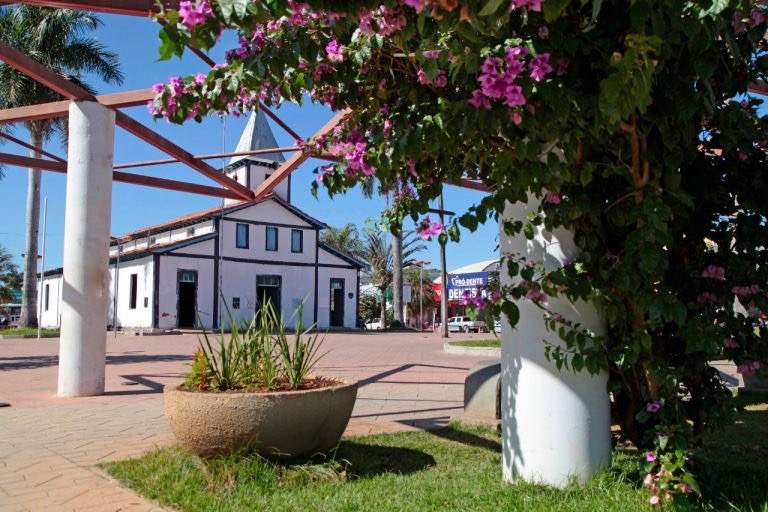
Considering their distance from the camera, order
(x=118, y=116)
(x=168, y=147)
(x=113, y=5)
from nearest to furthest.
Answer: (x=113, y=5) → (x=118, y=116) → (x=168, y=147)

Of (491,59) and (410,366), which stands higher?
(491,59)

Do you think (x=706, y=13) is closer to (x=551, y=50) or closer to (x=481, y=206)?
(x=551, y=50)

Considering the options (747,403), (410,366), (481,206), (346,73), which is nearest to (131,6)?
(346,73)

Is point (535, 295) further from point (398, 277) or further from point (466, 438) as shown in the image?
point (398, 277)

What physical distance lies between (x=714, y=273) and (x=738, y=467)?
5.77ft

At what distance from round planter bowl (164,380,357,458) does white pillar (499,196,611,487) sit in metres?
1.27

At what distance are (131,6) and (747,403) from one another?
795 centimetres

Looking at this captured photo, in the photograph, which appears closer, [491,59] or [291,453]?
[491,59]

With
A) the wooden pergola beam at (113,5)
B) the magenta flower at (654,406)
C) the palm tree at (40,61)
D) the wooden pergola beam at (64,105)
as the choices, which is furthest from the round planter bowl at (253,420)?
the palm tree at (40,61)

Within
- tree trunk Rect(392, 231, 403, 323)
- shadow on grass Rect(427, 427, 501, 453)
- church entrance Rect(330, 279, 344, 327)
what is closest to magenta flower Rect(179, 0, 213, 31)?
shadow on grass Rect(427, 427, 501, 453)

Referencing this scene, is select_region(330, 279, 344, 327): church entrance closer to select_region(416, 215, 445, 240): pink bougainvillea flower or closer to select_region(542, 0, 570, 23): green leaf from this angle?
select_region(416, 215, 445, 240): pink bougainvillea flower

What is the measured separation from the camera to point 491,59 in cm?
256

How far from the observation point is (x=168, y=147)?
10.1 m

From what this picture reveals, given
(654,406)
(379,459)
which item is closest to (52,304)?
(379,459)
